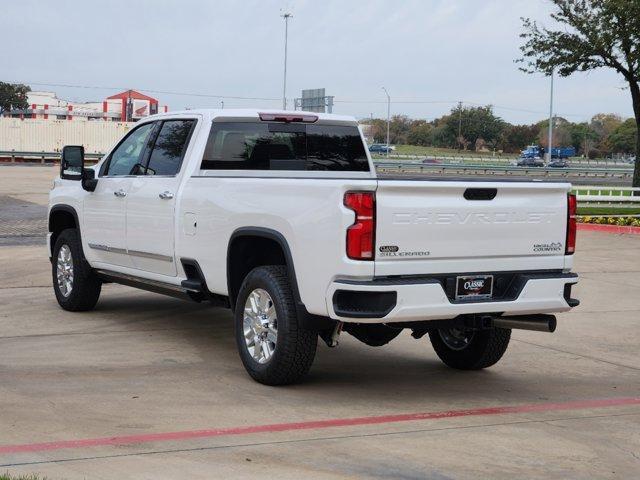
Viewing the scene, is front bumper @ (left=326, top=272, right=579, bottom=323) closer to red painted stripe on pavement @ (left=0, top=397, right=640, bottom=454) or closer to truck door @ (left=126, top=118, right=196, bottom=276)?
red painted stripe on pavement @ (left=0, top=397, right=640, bottom=454)

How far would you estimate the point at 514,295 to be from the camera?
709 cm

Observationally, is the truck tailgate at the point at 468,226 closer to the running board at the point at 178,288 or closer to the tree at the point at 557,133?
the running board at the point at 178,288

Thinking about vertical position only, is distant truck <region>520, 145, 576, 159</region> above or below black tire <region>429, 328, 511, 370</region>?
above

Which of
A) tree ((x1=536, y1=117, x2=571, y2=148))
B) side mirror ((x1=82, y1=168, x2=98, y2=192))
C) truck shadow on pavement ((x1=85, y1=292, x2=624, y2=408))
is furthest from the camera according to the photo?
tree ((x1=536, y1=117, x2=571, y2=148))

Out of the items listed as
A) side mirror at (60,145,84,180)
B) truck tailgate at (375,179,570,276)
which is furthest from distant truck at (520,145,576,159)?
truck tailgate at (375,179,570,276)

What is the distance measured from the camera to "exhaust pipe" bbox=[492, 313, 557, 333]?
7.24m

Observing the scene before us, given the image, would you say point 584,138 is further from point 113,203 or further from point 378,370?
point 378,370

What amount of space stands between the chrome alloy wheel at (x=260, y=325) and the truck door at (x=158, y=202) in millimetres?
1306

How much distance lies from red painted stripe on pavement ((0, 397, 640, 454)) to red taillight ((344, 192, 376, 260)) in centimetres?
104

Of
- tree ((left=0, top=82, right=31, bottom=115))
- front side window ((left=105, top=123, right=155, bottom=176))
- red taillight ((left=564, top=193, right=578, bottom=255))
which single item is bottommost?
red taillight ((left=564, top=193, right=578, bottom=255))

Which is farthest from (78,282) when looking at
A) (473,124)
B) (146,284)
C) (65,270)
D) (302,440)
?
(473,124)

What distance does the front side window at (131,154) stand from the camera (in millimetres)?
9461

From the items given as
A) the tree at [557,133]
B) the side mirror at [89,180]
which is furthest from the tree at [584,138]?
the side mirror at [89,180]

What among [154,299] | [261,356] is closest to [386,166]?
[154,299]
